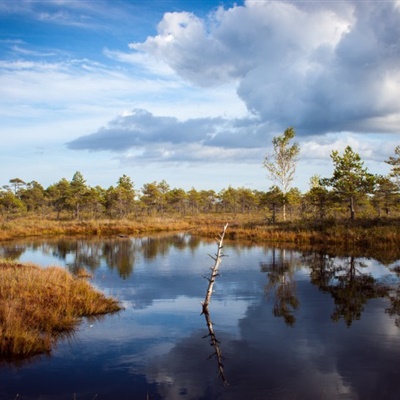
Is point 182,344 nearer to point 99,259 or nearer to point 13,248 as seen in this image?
point 99,259

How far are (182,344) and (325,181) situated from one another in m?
35.9

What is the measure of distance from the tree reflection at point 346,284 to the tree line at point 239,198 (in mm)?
13933

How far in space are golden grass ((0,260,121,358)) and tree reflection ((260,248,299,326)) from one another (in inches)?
290

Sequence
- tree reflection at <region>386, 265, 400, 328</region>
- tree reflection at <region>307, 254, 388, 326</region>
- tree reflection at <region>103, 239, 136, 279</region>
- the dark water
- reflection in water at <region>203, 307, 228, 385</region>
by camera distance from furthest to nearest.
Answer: tree reflection at <region>103, 239, 136, 279</region> < tree reflection at <region>307, 254, 388, 326</region> < tree reflection at <region>386, 265, 400, 328</region> < reflection in water at <region>203, 307, 228, 385</region> < the dark water

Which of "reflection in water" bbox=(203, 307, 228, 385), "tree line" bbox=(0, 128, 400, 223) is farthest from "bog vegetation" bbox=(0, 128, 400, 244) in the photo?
"reflection in water" bbox=(203, 307, 228, 385)

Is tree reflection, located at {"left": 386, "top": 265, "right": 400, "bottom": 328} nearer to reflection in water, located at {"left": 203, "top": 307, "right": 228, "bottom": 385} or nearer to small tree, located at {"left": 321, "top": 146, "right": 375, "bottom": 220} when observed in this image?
reflection in water, located at {"left": 203, "top": 307, "right": 228, "bottom": 385}

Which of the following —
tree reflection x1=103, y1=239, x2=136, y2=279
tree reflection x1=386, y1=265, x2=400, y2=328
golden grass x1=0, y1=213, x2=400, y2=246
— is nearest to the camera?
tree reflection x1=386, y1=265, x2=400, y2=328

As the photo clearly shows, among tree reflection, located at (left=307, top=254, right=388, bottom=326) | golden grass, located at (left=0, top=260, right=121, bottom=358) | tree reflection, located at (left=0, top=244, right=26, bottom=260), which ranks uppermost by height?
golden grass, located at (left=0, top=260, right=121, bottom=358)

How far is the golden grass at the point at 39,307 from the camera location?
11.8m

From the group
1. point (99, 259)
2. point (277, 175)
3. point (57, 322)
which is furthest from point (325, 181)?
point (57, 322)

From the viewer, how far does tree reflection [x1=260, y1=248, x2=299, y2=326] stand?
680 inches

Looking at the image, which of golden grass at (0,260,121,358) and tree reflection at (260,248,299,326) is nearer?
golden grass at (0,260,121,358)

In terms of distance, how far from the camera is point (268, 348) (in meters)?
12.9

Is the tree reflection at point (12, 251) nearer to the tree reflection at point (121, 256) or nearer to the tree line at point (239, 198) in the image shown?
the tree reflection at point (121, 256)
